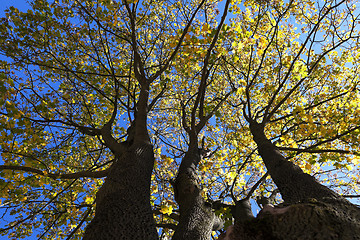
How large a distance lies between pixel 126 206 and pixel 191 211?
1.27m


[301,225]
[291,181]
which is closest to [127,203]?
[301,225]

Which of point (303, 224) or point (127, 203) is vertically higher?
point (127, 203)

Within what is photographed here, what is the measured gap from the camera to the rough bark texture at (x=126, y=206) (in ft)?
6.37

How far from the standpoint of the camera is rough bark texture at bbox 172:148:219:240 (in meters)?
2.75

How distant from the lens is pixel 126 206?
2270 millimetres

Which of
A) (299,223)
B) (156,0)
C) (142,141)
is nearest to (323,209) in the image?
(299,223)

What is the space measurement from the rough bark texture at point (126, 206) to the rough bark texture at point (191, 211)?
27.7 inches

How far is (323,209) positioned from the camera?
163cm

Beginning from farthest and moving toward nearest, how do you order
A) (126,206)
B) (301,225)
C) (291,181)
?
1. (291,181)
2. (126,206)
3. (301,225)

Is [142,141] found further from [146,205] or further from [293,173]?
[293,173]

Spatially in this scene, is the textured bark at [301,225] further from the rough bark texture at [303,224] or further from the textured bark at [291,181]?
the textured bark at [291,181]

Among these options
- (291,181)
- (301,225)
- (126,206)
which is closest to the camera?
(301,225)

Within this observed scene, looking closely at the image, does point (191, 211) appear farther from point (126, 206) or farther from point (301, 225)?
point (301, 225)

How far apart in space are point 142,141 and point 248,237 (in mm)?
2670
